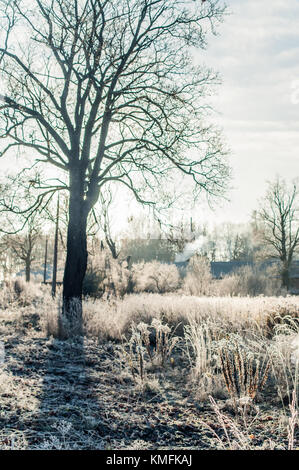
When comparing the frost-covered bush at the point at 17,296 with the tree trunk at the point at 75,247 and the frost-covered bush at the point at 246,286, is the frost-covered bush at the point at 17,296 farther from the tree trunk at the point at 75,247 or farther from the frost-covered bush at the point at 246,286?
the frost-covered bush at the point at 246,286

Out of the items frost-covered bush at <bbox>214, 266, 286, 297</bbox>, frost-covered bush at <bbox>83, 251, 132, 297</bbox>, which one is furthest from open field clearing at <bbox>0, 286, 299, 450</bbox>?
frost-covered bush at <bbox>214, 266, 286, 297</bbox>

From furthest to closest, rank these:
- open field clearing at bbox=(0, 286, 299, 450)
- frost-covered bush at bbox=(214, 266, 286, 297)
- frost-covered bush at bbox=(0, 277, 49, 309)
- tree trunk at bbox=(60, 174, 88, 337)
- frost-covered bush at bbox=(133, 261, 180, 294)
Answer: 1. frost-covered bush at bbox=(214, 266, 286, 297)
2. frost-covered bush at bbox=(133, 261, 180, 294)
3. frost-covered bush at bbox=(0, 277, 49, 309)
4. tree trunk at bbox=(60, 174, 88, 337)
5. open field clearing at bbox=(0, 286, 299, 450)

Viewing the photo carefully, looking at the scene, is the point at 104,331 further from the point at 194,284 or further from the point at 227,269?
the point at 227,269

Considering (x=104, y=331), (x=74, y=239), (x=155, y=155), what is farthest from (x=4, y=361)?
(x=155, y=155)

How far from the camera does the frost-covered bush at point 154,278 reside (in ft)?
69.6

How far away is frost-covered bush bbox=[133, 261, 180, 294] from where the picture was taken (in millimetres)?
21219

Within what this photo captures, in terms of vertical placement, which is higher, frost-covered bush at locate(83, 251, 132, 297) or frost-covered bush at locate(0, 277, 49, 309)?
frost-covered bush at locate(83, 251, 132, 297)

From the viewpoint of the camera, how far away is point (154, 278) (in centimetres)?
2261

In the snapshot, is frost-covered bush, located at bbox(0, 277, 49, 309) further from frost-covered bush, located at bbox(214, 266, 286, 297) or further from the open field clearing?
frost-covered bush, located at bbox(214, 266, 286, 297)

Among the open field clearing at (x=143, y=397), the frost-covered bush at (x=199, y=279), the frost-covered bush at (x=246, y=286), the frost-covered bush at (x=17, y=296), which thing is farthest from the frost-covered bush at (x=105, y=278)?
the open field clearing at (x=143, y=397)

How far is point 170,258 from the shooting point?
60031 millimetres

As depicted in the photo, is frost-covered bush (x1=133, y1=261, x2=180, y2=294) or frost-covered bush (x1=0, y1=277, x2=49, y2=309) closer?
frost-covered bush (x1=0, y1=277, x2=49, y2=309)

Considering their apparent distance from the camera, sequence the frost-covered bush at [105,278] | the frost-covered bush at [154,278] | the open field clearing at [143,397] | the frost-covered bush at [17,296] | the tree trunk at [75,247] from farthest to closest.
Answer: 1. the frost-covered bush at [154,278]
2. the frost-covered bush at [105,278]
3. the frost-covered bush at [17,296]
4. the tree trunk at [75,247]
5. the open field clearing at [143,397]

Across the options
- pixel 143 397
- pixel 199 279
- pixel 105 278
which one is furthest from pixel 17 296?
pixel 143 397
